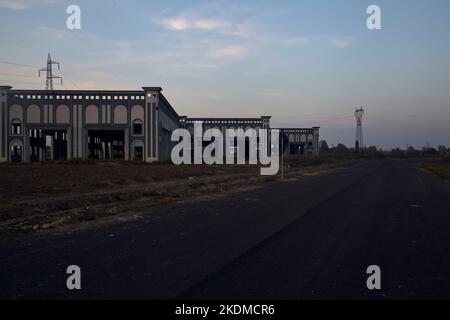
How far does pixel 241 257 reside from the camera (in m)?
10.2

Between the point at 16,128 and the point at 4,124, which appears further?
the point at 16,128

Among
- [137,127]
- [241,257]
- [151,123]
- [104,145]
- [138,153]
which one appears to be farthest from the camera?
[104,145]


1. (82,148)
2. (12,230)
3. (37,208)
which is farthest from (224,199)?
(82,148)

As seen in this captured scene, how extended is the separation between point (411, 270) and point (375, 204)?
12.1m

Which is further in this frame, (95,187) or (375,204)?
(95,187)

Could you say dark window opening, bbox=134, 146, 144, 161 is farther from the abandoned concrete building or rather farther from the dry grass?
the dry grass

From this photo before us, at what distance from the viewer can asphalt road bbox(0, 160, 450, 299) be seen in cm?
769

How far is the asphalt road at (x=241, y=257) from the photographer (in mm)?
7688

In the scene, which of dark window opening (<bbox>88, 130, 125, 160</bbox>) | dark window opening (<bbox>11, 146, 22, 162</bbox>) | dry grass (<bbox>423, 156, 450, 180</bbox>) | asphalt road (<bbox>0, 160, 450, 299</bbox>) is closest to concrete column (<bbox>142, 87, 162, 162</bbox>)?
dark window opening (<bbox>88, 130, 125, 160</bbox>)

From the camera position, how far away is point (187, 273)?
875cm

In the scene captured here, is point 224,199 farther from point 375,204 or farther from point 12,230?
point 12,230

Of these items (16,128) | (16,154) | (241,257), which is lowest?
(241,257)

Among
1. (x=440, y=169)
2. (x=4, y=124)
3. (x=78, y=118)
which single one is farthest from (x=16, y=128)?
(x=440, y=169)

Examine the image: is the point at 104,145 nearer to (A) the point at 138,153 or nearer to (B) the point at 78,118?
(A) the point at 138,153
